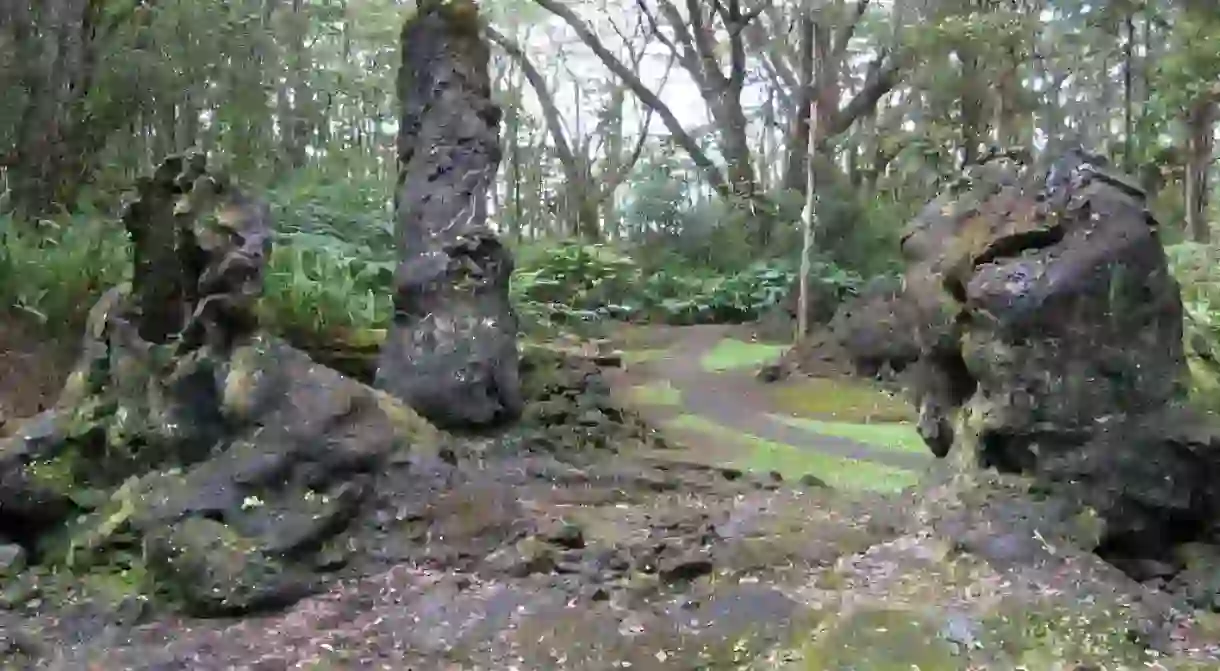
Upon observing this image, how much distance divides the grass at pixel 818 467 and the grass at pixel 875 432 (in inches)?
22.8

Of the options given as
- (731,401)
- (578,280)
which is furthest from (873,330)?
(578,280)

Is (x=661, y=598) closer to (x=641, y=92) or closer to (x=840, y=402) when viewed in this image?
(x=840, y=402)

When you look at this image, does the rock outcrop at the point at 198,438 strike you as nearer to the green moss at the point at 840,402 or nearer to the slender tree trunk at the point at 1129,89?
the green moss at the point at 840,402

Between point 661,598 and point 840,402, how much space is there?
19.3ft

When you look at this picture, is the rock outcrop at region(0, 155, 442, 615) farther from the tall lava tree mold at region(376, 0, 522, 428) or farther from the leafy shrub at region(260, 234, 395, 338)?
the tall lava tree mold at region(376, 0, 522, 428)

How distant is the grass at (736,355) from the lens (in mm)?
11148

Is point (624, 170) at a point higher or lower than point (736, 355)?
higher

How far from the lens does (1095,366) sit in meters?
3.41

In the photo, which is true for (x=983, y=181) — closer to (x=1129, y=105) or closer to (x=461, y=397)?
(x=461, y=397)

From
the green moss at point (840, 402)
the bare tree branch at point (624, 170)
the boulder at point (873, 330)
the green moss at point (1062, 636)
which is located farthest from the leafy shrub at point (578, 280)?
the green moss at point (1062, 636)

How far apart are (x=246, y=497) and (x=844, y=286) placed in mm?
10828

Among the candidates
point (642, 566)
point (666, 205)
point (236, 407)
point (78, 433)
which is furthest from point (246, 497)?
point (666, 205)

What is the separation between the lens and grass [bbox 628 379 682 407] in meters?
8.61

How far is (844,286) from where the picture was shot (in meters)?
13.7
